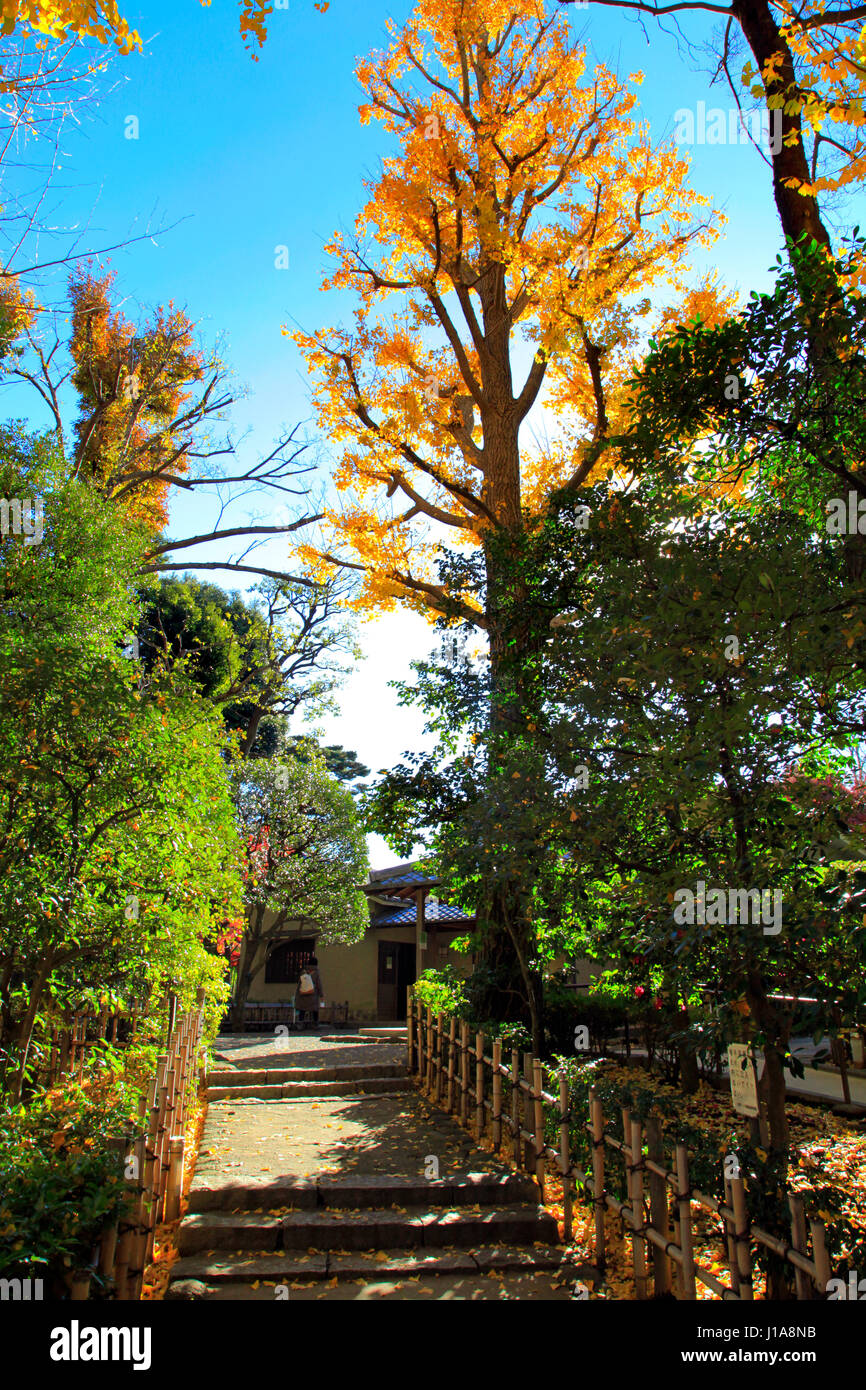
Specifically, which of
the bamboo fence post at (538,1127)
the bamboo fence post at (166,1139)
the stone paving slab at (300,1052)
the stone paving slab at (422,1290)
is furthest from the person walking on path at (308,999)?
the stone paving slab at (422,1290)

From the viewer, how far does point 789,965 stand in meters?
4.25

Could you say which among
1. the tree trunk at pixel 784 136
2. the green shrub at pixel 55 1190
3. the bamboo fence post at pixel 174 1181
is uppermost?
the tree trunk at pixel 784 136

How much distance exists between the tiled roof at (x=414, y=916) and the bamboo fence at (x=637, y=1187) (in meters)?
11.8

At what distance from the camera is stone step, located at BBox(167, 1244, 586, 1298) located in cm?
455

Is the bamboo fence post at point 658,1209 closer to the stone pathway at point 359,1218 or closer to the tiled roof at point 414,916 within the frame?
the stone pathway at point 359,1218

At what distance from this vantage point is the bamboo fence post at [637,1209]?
4371mm

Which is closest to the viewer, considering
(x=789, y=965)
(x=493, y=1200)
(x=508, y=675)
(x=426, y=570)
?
(x=789, y=965)

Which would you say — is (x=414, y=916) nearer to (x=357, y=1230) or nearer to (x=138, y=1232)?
(x=357, y=1230)

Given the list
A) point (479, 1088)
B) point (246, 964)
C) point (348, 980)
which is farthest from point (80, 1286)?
point (348, 980)

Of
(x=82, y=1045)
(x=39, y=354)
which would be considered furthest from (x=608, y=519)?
(x=39, y=354)

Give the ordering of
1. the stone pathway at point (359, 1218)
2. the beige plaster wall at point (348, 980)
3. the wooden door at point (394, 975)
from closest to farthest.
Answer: the stone pathway at point (359, 1218) < the beige plaster wall at point (348, 980) < the wooden door at point (394, 975)
